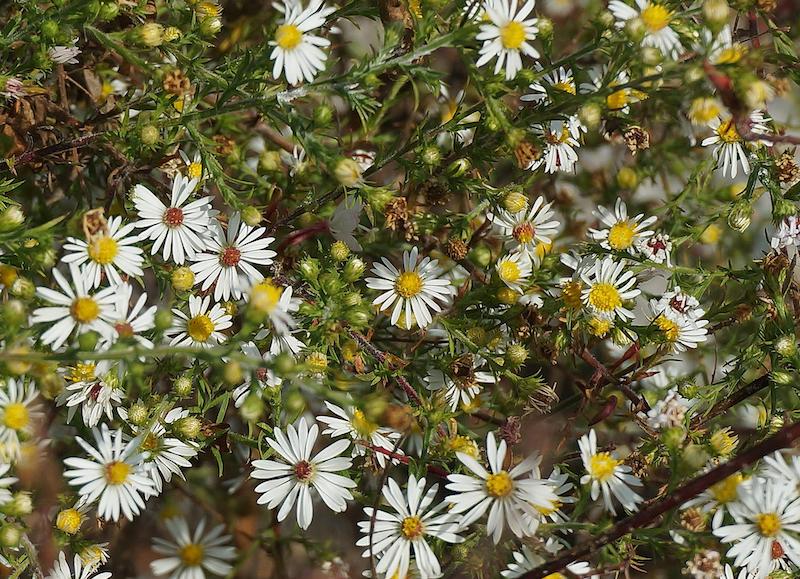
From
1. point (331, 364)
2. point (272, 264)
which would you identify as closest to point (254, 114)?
point (272, 264)

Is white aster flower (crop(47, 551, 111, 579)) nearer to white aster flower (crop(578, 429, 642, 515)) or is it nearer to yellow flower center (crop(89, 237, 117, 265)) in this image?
yellow flower center (crop(89, 237, 117, 265))

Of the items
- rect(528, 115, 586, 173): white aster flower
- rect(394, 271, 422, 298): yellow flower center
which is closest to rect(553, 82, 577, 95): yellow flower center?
rect(528, 115, 586, 173): white aster flower

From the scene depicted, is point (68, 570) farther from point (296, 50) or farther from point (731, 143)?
point (731, 143)

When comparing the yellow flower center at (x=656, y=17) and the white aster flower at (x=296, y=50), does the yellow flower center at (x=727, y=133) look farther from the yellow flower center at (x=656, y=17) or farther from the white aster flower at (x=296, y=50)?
the white aster flower at (x=296, y=50)

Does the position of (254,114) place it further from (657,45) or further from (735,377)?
(735,377)

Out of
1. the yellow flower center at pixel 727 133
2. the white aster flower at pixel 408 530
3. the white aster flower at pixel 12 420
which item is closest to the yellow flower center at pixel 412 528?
the white aster flower at pixel 408 530
